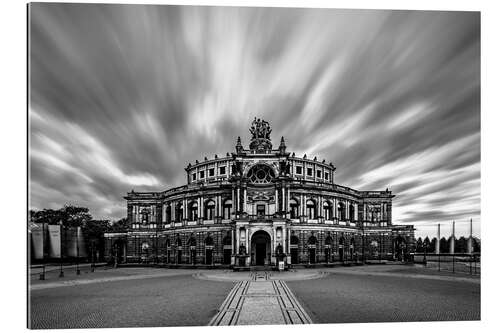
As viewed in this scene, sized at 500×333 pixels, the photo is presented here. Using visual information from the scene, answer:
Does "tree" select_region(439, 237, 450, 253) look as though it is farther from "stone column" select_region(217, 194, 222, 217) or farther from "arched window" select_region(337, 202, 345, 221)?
"stone column" select_region(217, 194, 222, 217)

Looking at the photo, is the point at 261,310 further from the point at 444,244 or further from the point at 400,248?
the point at 400,248

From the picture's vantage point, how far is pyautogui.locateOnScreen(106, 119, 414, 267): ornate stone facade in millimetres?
43406

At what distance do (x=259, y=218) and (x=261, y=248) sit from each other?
14.7 feet

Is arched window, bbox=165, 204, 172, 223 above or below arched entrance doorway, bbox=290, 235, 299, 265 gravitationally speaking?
above

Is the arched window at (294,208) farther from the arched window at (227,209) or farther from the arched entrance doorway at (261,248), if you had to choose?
the arched window at (227,209)

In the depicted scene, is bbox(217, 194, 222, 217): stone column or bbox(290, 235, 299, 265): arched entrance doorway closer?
bbox(290, 235, 299, 265): arched entrance doorway

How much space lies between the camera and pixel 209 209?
4931 cm

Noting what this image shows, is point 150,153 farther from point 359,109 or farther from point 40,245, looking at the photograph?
point 359,109

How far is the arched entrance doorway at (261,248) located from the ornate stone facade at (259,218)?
0.12m

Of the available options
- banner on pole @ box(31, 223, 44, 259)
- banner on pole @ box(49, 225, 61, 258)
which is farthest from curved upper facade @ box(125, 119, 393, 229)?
banner on pole @ box(31, 223, 44, 259)

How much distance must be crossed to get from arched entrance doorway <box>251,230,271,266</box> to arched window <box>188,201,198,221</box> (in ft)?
34.9

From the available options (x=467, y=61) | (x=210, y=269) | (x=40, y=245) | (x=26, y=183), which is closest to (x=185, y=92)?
(x=26, y=183)

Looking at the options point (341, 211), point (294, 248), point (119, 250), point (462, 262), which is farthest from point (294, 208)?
point (119, 250)

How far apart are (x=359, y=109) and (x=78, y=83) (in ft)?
47.9
